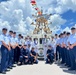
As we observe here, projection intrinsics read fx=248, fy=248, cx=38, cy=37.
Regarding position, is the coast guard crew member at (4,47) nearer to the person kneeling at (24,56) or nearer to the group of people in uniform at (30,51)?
the group of people in uniform at (30,51)

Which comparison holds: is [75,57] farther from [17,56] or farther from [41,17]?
[41,17]

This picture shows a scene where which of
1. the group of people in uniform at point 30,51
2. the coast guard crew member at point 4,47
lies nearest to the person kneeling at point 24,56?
the group of people in uniform at point 30,51

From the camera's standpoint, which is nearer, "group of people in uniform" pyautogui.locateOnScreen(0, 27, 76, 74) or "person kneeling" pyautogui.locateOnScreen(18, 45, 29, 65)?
"group of people in uniform" pyautogui.locateOnScreen(0, 27, 76, 74)

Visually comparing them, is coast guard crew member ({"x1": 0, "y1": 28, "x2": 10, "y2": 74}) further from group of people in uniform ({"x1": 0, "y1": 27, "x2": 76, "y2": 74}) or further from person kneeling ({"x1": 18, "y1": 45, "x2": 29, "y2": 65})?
person kneeling ({"x1": 18, "y1": 45, "x2": 29, "y2": 65})

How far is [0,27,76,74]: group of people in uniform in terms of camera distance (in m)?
10.6

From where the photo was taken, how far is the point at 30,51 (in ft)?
52.2

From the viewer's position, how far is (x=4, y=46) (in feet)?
33.6

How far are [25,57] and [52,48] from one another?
223 cm

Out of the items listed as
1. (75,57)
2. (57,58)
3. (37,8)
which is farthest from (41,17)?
(75,57)

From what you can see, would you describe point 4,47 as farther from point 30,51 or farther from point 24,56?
point 30,51

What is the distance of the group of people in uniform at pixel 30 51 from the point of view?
419 inches

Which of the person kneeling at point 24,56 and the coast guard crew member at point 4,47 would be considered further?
the person kneeling at point 24,56

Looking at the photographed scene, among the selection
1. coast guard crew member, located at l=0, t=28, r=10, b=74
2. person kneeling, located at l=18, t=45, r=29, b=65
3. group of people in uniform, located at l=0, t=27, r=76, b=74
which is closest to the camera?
coast guard crew member, located at l=0, t=28, r=10, b=74

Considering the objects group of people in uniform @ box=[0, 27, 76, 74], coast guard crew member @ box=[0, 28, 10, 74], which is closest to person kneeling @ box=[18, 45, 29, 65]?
group of people in uniform @ box=[0, 27, 76, 74]
